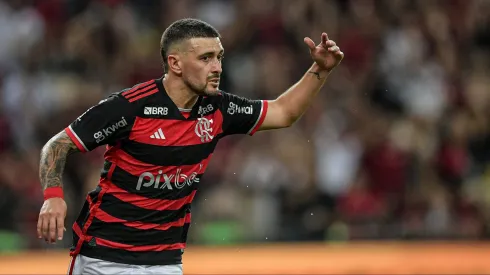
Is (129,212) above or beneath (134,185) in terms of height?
beneath

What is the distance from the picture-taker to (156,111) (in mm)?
5305

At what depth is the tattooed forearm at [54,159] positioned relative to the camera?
5109 millimetres

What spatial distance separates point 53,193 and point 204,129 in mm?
942

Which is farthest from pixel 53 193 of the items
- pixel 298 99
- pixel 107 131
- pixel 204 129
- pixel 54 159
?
pixel 298 99

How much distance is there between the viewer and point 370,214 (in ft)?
36.1

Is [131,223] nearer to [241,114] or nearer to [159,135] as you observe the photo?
[159,135]

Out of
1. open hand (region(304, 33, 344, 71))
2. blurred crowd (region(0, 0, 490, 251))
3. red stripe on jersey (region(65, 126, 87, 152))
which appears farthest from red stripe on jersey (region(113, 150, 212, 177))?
blurred crowd (region(0, 0, 490, 251))

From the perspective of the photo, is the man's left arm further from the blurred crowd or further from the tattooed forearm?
the blurred crowd

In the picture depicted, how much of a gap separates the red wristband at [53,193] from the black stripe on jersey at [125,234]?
1.23 feet

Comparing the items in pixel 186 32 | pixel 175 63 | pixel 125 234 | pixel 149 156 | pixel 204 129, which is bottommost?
pixel 125 234

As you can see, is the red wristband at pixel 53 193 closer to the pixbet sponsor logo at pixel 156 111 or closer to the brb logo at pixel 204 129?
the pixbet sponsor logo at pixel 156 111

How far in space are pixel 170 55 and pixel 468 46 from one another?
28.6 ft

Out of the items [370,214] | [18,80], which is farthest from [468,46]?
[18,80]

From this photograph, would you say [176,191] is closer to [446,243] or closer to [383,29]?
[446,243]
